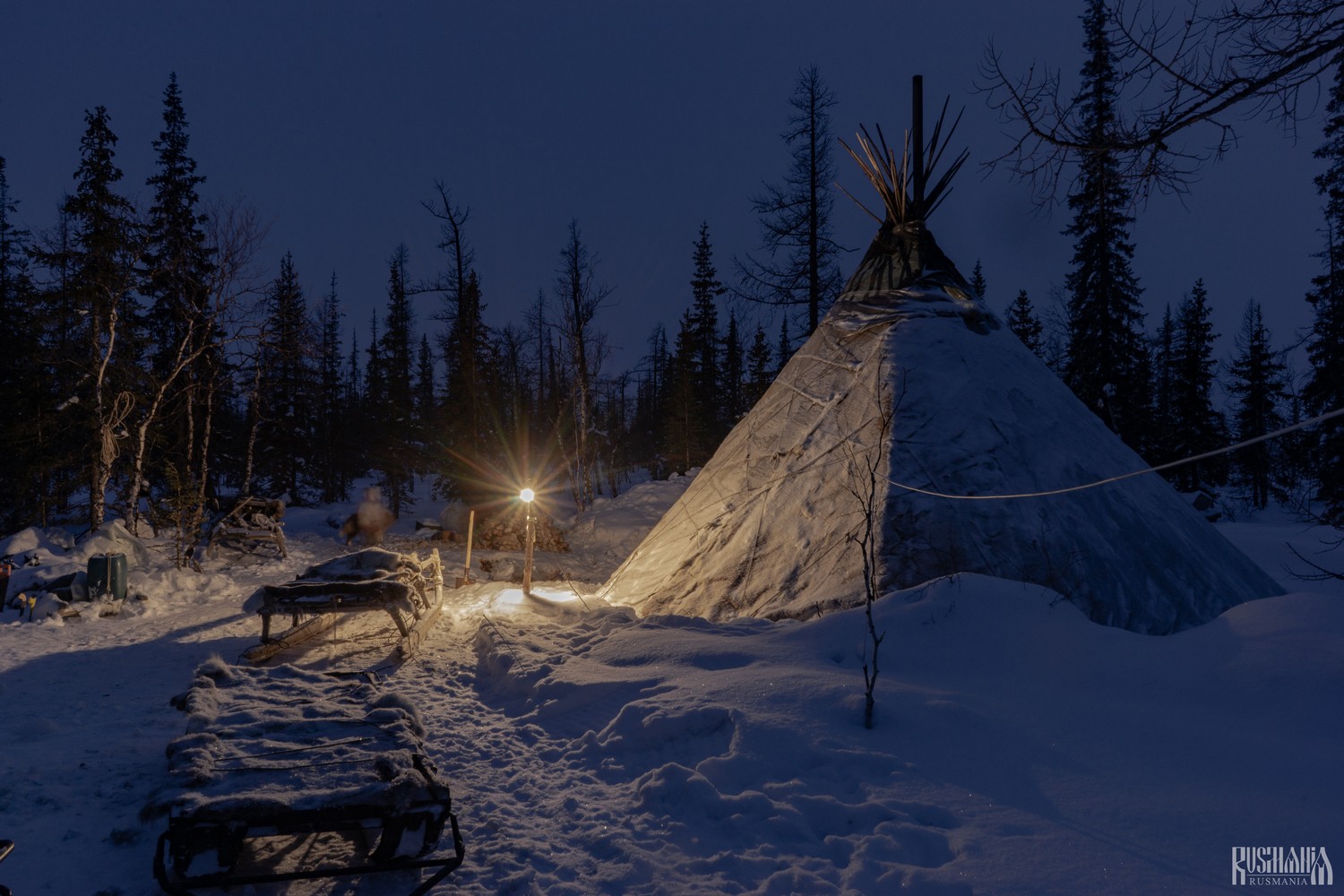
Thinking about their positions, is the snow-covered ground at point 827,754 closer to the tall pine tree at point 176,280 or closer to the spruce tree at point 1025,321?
the tall pine tree at point 176,280

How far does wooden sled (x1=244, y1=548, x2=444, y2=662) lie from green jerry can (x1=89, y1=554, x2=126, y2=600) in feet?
12.5

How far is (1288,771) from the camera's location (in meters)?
3.41

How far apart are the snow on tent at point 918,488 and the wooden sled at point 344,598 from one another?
9.00 feet

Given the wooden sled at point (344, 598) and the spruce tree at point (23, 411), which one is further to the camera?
the spruce tree at point (23, 411)

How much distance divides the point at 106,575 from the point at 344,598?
518 centimetres

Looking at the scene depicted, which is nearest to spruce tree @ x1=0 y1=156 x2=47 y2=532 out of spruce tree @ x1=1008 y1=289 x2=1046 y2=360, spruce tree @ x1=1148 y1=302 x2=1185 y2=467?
spruce tree @ x1=1148 y1=302 x2=1185 y2=467

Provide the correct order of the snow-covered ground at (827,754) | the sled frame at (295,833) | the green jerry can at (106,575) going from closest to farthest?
the sled frame at (295,833), the snow-covered ground at (827,754), the green jerry can at (106,575)

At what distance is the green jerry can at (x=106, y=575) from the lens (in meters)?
9.62

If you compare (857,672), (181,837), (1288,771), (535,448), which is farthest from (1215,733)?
(535,448)

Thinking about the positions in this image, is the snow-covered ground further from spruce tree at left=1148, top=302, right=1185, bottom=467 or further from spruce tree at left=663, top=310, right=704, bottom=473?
spruce tree at left=663, top=310, right=704, bottom=473

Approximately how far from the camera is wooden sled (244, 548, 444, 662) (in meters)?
7.40

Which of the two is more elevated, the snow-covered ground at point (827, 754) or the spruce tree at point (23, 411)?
the spruce tree at point (23, 411)

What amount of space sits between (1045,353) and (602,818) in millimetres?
44220

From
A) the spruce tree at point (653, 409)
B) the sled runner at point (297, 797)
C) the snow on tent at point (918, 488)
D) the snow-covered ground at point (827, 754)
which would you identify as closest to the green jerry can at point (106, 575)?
the snow-covered ground at point (827, 754)
